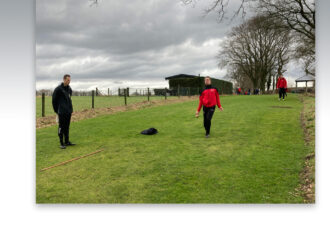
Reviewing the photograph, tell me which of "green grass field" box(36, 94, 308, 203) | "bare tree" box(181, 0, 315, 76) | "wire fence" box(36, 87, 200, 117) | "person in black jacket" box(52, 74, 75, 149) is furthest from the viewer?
"wire fence" box(36, 87, 200, 117)

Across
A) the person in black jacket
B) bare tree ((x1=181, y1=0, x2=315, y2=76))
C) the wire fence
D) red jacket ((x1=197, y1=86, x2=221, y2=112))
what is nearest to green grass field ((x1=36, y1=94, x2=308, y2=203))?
the person in black jacket

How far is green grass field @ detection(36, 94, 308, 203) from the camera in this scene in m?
3.57

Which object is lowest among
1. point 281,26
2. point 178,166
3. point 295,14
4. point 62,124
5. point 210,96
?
point 178,166

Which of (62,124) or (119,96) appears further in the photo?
(119,96)

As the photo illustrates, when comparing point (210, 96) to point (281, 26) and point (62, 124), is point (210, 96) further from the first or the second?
point (62, 124)

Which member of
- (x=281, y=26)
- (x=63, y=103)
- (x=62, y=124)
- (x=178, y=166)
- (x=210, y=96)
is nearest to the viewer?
(x=178, y=166)

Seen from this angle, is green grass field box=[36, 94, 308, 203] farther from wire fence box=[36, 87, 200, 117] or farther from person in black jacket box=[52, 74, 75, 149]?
wire fence box=[36, 87, 200, 117]

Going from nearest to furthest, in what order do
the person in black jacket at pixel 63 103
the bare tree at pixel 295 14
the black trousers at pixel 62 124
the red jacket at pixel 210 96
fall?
the person in black jacket at pixel 63 103 < the bare tree at pixel 295 14 < the black trousers at pixel 62 124 < the red jacket at pixel 210 96

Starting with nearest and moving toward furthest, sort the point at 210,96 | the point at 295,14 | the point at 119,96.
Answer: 1. the point at 210,96
2. the point at 295,14
3. the point at 119,96

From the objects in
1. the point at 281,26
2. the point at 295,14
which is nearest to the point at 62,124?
the point at 281,26

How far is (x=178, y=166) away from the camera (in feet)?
14.5

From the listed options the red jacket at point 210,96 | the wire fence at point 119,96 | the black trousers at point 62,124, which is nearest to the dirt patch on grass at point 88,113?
the wire fence at point 119,96

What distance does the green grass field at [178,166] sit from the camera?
3572mm

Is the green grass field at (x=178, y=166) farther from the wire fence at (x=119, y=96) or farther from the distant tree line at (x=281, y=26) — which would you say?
the wire fence at (x=119, y=96)
